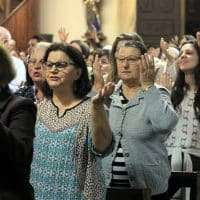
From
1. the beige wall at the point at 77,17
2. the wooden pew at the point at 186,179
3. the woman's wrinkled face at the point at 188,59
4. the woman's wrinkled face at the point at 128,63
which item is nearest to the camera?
the woman's wrinkled face at the point at 128,63

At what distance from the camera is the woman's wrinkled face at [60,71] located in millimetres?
3705

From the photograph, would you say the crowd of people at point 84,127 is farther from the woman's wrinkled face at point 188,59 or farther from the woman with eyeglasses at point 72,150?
the woman's wrinkled face at point 188,59

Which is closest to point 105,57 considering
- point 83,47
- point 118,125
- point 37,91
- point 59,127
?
point 83,47

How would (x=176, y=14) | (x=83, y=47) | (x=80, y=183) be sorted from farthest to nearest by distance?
(x=176, y=14) < (x=83, y=47) < (x=80, y=183)

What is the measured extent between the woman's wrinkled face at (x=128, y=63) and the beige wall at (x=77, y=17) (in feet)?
27.3

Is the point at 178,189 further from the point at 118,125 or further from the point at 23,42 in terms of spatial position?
the point at 23,42

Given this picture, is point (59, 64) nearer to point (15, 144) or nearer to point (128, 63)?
point (128, 63)

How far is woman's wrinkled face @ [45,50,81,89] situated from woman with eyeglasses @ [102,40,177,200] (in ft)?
1.62

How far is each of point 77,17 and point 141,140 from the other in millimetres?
9036

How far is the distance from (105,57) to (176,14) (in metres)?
5.17

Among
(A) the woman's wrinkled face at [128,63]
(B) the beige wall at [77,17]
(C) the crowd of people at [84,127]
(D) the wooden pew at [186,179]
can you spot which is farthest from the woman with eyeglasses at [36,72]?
(B) the beige wall at [77,17]

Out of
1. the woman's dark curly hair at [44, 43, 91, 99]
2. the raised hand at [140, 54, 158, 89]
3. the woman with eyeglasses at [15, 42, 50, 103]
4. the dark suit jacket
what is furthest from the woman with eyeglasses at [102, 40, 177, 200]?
the dark suit jacket

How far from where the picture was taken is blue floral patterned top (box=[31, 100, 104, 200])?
3.50 m

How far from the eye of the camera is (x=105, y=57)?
7.28m
